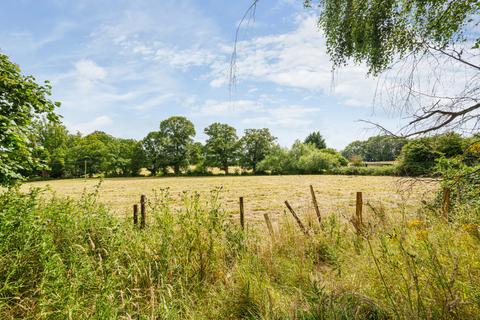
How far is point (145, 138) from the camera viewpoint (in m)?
59.3

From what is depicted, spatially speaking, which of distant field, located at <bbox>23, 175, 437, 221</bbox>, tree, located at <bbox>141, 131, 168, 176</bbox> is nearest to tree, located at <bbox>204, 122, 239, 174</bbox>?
tree, located at <bbox>141, 131, 168, 176</bbox>

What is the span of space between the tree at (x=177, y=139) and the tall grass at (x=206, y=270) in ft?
179

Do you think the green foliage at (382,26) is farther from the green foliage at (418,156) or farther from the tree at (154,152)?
the tree at (154,152)

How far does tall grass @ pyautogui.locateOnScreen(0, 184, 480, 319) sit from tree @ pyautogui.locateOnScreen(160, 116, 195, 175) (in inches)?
2147

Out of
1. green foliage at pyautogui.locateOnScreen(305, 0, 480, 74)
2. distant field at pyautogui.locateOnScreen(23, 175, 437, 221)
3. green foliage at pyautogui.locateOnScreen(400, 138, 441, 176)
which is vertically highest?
green foliage at pyautogui.locateOnScreen(305, 0, 480, 74)

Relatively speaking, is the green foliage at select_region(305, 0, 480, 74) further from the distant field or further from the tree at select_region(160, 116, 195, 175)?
the tree at select_region(160, 116, 195, 175)

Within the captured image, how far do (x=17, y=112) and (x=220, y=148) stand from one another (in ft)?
184

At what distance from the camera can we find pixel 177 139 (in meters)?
58.4

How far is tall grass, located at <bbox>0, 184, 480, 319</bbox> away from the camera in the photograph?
2283 millimetres

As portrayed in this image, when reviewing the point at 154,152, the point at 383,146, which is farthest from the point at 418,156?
the point at 154,152

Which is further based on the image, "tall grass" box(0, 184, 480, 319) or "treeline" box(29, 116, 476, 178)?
"treeline" box(29, 116, 476, 178)

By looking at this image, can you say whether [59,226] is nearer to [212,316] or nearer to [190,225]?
[190,225]

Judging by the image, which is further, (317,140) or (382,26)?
(317,140)

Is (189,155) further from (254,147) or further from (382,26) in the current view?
(382,26)
